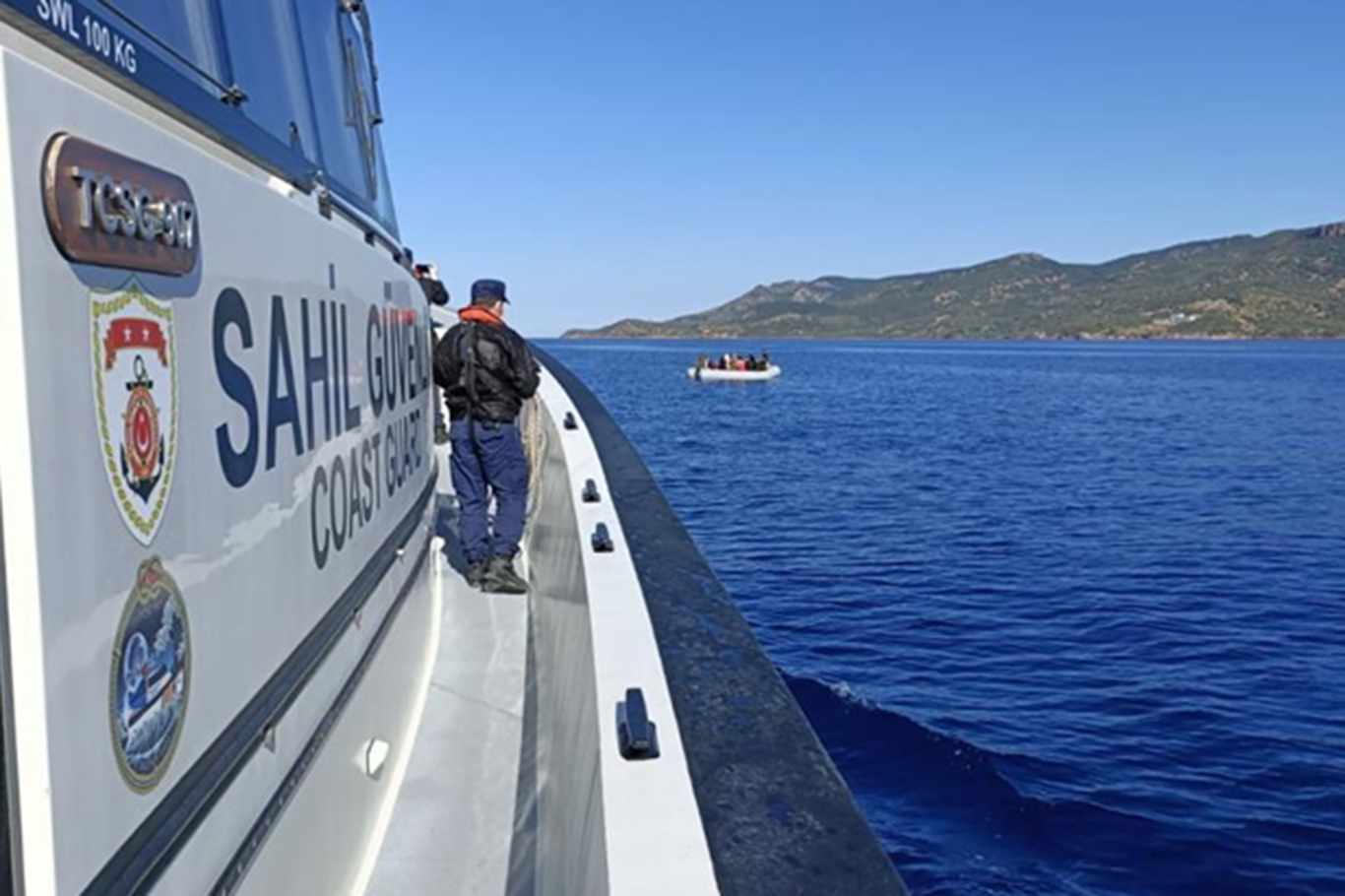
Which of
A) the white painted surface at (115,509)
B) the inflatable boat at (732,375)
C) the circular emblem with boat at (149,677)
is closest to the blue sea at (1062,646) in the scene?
the white painted surface at (115,509)

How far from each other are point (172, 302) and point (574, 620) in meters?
1.95

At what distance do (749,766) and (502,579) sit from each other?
3.55 meters

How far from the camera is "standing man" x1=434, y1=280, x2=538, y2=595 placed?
4727 mm

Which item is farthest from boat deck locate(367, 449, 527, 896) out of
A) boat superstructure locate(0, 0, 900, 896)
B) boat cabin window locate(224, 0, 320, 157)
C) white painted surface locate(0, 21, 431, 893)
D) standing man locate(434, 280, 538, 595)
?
boat cabin window locate(224, 0, 320, 157)

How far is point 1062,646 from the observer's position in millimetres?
12102

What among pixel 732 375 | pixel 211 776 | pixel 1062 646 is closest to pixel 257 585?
pixel 211 776

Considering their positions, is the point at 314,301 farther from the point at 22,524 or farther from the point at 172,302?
the point at 22,524

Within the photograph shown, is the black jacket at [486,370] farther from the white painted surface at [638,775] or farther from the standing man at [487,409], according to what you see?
the white painted surface at [638,775]

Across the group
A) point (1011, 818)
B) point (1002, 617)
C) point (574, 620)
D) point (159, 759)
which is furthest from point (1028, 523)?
point (159, 759)

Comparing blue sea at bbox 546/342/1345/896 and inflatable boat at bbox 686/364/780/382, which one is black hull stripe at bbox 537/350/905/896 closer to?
blue sea at bbox 546/342/1345/896

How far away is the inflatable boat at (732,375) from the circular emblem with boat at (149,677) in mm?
69411

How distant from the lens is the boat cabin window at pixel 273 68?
246cm

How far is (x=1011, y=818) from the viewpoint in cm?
804

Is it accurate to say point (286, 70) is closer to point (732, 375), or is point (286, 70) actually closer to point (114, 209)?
point (114, 209)
